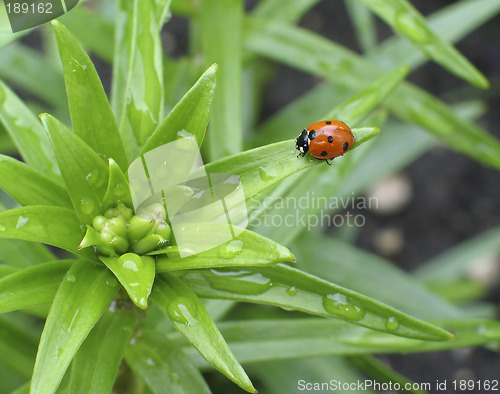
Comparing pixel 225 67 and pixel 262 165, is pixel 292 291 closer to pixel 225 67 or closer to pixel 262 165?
pixel 262 165

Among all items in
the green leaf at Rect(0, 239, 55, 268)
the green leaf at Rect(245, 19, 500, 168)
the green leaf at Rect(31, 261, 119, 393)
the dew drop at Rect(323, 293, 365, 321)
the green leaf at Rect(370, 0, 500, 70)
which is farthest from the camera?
the green leaf at Rect(370, 0, 500, 70)

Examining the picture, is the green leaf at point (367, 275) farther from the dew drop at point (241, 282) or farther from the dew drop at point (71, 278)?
the dew drop at point (71, 278)

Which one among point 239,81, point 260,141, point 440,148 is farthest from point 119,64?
point 440,148

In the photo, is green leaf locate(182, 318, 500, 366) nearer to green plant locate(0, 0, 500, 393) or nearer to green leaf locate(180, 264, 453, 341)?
green plant locate(0, 0, 500, 393)

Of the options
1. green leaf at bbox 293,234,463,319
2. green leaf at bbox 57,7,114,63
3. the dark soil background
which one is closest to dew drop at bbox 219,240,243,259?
green leaf at bbox 293,234,463,319

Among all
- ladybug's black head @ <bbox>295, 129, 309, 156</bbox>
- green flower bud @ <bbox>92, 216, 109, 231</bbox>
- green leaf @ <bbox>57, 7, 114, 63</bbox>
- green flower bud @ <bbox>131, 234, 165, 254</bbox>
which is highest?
green leaf @ <bbox>57, 7, 114, 63</bbox>

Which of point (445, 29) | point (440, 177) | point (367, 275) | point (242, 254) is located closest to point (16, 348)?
point (242, 254)

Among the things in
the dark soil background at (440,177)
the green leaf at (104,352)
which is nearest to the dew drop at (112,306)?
the green leaf at (104,352)
